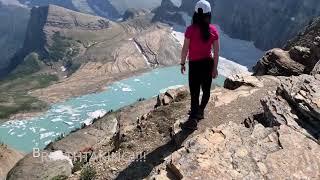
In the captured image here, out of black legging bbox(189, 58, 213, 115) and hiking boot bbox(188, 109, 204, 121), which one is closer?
black legging bbox(189, 58, 213, 115)

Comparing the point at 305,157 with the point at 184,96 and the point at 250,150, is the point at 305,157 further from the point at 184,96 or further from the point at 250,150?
the point at 184,96

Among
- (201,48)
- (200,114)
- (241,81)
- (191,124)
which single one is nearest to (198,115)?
(200,114)

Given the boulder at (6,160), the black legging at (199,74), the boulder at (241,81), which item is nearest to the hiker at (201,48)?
the black legging at (199,74)

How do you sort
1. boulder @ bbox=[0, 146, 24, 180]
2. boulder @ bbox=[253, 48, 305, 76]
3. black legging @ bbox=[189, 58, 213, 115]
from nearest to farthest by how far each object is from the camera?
black legging @ bbox=[189, 58, 213, 115]
boulder @ bbox=[253, 48, 305, 76]
boulder @ bbox=[0, 146, 24, 180]

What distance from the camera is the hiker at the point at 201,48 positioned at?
1716 cm

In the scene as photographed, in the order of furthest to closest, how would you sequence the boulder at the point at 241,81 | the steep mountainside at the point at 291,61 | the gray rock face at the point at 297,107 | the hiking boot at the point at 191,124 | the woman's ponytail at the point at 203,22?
the steep mountainside at the point at 291,61 → the boulder at the point at 241,81 → the hiking boot at the point at 191,124 → the woman's ponytail at the point at 203,22 → the gray rock face at the point at 297,107

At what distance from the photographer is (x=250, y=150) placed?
47.6ft

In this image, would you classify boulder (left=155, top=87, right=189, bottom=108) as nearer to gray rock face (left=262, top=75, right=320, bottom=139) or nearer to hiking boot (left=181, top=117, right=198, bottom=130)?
hiking boot (left=181, top=117, right=198, bottom=130)

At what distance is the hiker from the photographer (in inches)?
675

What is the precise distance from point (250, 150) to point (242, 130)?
5.53ft

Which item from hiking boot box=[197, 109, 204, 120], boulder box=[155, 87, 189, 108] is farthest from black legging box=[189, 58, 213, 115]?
boulder box=[155, 87, 189, 108]

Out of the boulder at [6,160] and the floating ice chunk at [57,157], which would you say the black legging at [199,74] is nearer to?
the floating ice chunk at [57,157]

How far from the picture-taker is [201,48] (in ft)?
58.1

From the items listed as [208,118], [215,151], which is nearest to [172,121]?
[208,118]
